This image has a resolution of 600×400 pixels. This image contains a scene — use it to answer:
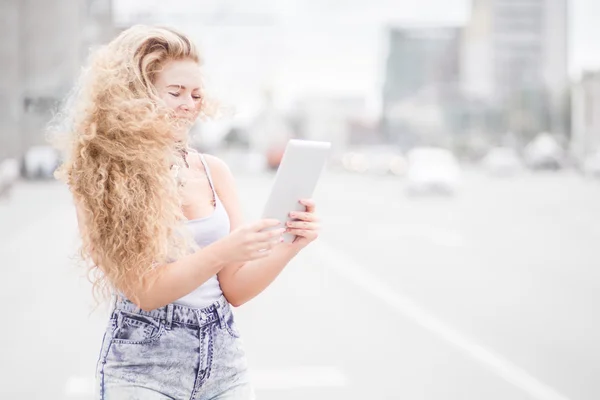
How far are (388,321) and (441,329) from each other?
0.60m

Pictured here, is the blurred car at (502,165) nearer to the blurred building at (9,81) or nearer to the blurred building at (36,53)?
the blurred building at (36,53)

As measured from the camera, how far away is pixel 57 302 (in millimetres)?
9281

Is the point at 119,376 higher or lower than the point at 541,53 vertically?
lower

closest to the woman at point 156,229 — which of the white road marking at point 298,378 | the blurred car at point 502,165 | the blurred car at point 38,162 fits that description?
the white road marking at point 298,378

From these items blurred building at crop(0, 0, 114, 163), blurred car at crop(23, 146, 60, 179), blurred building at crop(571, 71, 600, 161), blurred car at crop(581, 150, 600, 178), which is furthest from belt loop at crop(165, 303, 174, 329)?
blurred building at crop(571, 71, 600, 161)

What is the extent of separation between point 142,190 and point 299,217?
0.45 meters

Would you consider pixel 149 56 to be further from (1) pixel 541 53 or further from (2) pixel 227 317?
(1) pixel 541 53

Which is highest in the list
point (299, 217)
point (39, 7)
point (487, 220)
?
point (39, 7)

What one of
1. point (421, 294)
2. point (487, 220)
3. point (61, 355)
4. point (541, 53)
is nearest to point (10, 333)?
point (61, 355)

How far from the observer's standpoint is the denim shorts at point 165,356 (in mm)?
2328

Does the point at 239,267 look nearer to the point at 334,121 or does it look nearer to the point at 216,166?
the point at 216,166

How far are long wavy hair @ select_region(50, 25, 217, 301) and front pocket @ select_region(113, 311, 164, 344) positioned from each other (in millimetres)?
104

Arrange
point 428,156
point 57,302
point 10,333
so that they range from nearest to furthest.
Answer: point 10,333
point 57,302
point 428,156

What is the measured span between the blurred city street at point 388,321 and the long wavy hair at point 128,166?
0.50 meters
